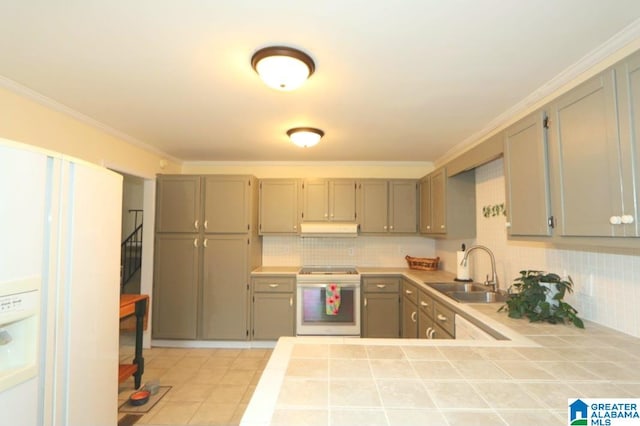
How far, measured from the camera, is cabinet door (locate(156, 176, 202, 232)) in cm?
370

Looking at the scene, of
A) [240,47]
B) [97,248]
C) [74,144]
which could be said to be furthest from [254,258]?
[240,47]

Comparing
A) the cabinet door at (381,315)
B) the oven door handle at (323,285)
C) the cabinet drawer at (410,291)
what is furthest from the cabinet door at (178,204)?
the cabinet drawer at (410,291)

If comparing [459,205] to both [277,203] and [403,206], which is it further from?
[277,203]

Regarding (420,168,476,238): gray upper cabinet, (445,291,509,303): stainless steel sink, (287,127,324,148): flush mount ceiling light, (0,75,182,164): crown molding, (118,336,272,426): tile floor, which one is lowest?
(118,336,272,426): tile floor

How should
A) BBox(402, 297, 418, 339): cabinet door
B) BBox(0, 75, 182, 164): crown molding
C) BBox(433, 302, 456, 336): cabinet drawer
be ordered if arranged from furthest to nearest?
BBox(402, 297, 418, 339): cabinet door
BBox(433, 302, 456, 336): cabinet drawer
BBox(0, 75, 182, 164): crown molding

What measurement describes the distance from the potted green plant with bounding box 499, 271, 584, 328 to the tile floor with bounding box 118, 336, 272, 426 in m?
2.15

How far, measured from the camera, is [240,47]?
162 centimetres

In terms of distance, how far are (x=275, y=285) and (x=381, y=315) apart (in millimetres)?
1349

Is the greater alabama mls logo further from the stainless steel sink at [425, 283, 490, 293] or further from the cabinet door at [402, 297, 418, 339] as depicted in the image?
the cabinet door at [402, 297, 418, 339]

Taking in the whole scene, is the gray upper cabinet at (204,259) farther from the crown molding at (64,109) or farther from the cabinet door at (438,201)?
the cabinet door at (438,201)

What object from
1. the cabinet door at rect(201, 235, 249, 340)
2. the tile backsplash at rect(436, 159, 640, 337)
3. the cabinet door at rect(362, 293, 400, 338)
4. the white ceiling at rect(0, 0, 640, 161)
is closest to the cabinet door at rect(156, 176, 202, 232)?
the cabinet door at rect(201, 235, 249, 340)

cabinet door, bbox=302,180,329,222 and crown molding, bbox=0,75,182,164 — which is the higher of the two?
crown molding, bbox=0,75,182,164

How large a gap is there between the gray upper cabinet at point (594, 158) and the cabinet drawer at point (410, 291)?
183 centimetres

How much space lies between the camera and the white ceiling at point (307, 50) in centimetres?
135
